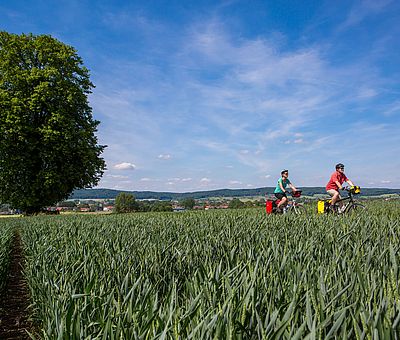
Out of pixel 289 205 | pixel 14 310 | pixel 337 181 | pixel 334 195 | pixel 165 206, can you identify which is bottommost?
pixel 14 310

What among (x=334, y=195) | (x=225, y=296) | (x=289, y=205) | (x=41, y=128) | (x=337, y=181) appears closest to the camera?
(x=225, y=296)

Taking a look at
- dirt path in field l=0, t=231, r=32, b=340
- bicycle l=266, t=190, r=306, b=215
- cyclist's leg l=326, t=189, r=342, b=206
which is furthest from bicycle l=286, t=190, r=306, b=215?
dirt path in field l=0, t=231, r=32, b=340

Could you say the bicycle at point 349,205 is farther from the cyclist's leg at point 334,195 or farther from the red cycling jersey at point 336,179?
the red cycling jersey at point 336,179

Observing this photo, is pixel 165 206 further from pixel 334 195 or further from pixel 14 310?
pixel 14 310

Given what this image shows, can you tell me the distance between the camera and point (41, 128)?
26547 mm

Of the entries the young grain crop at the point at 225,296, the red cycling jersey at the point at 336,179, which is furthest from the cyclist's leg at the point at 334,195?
the young grain crop at the point at 225,296

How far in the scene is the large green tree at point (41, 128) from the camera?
2519 centimetres

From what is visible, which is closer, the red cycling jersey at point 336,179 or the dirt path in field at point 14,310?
the dirt path in field at point 14,310

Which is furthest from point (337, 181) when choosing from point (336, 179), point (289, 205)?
point (289, 205)

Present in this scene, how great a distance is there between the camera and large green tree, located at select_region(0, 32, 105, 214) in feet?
82.6

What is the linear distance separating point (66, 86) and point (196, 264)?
26.6 meters

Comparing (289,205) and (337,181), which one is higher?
(337,181)

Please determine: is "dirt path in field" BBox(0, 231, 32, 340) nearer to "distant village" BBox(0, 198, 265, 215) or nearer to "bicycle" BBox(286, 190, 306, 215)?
"bicycle" BBox(286, 190, 306, 215)

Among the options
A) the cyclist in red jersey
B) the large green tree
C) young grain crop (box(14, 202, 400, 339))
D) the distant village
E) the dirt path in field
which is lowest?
the dirt path in field
